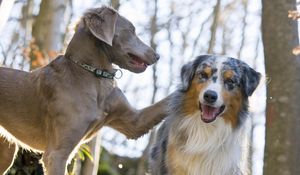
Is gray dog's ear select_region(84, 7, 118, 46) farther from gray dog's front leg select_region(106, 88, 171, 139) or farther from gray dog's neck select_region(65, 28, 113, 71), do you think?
gray dog's front leg select_region(106, 88, 171, 139)

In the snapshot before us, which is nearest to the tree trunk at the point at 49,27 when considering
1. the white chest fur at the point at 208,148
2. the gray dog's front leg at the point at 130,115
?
the gray dog's front leg at the point at 130,115

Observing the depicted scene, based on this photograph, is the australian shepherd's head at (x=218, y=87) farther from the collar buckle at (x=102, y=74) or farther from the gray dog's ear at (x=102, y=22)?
the gray dog's ear at (x=102, y=22)

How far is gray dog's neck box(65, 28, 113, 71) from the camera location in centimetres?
521

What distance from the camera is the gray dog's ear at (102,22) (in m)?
5.08

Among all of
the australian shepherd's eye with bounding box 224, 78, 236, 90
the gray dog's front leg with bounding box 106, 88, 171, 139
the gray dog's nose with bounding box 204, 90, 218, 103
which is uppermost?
the australian shepherd's eye with bounding box 224, 78, 236, 90

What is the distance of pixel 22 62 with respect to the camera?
1753cm

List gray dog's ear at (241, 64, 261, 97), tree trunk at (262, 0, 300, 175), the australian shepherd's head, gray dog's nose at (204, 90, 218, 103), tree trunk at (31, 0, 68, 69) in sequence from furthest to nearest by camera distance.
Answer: tree trunk at (31, 0, 68, 69), tree trunk at (262, 0, 300, 175), gray dog's ear at (241, 64, 261, 97), the australian shepherd's head, gray dog's nose at (204, 90, 218, 103)

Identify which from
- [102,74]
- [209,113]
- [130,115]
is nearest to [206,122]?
[209,113]

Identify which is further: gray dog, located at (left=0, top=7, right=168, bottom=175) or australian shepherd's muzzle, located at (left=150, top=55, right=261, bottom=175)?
australian shepherd's muzzle, located at (left=150, top=55, right=261, bottom=175)

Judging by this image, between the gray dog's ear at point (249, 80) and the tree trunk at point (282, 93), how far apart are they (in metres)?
1.85

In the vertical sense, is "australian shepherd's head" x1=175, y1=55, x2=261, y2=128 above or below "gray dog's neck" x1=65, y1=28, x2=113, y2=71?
below

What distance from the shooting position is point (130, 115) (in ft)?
17.8

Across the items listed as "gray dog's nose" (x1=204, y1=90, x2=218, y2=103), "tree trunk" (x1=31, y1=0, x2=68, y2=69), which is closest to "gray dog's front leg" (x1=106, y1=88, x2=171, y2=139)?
"gray dog's nose" (x1=204, y1=90, x2=218, y2=103)

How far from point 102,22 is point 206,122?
1.26m
